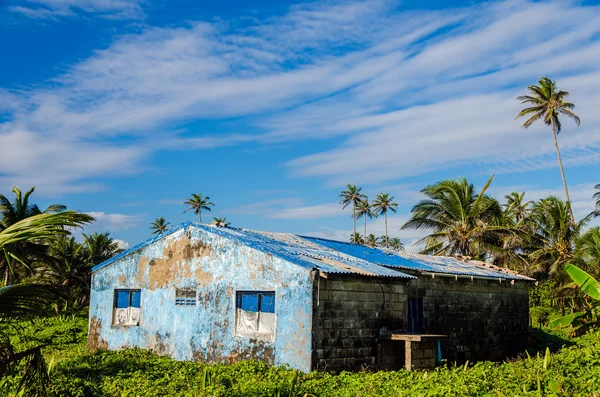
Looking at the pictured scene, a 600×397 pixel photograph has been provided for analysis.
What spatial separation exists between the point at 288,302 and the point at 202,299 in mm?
3198

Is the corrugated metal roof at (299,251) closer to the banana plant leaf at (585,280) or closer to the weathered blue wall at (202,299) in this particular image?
the weathered blue wall at (202,299)

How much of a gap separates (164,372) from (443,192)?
74.3 ft

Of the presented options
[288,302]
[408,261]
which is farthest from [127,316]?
[408,261]

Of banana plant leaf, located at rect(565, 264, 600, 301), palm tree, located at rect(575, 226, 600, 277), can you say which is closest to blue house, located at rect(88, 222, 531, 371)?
banana plant leaf, located at rect(565, 264, 600, 301)

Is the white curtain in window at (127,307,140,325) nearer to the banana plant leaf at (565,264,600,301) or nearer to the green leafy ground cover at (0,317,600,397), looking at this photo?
the green leafy ground cover at (0,317,600,397)

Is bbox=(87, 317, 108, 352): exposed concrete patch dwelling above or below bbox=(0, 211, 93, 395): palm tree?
below

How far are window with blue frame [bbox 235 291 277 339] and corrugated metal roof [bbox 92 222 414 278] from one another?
49.1 inches

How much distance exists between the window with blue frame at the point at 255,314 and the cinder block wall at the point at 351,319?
1.49m

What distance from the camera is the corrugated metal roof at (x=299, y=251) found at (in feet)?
48.0

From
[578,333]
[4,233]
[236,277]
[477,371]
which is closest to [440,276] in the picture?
[477,371]

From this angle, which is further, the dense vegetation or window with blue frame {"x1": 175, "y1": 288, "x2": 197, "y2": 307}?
window with blue frame {"x1": 175, "y1": 288, "x2": 197, "y2": 307}

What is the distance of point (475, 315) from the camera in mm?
20188

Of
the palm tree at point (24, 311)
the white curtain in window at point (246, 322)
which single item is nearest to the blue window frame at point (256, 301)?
the white curtain in window at point (246, 322)

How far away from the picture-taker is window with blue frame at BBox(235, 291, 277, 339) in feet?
49.2
